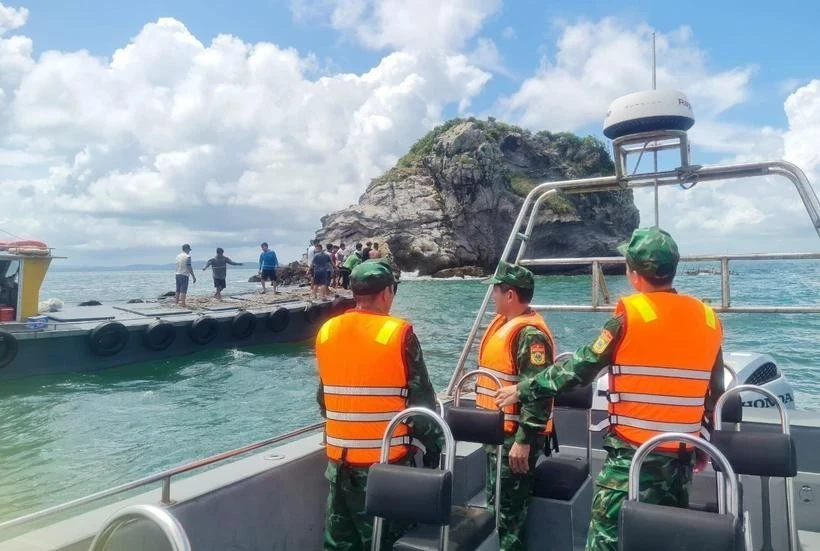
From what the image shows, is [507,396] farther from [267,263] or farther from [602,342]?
[267,263]

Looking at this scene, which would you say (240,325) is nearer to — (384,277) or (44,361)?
(44,361)

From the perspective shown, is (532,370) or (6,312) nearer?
(532,370)

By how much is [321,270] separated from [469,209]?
42.0 meters

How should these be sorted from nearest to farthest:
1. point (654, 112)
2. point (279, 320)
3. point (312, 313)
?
point (654, 112) < point (279, 320) < point (312, 313)

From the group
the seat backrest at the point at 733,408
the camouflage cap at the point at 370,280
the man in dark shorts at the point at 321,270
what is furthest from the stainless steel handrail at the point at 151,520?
the man in dark shorts at the point at 321,270

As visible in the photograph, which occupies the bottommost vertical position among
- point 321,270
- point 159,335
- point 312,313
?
point 159,335

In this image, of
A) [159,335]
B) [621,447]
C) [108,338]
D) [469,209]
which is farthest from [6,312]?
[469,209]

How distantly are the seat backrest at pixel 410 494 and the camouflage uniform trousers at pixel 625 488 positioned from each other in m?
0.65

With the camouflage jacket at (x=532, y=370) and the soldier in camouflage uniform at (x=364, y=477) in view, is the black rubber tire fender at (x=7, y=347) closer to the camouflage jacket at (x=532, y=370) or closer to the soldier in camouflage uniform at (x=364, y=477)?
the soldier in camouflage uniform at (x=364, y=477)

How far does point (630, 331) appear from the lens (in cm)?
242

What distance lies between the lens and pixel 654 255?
8.18ft

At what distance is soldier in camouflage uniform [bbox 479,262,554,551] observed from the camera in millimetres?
2949

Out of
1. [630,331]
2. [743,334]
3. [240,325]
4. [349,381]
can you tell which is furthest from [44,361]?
[743,334]

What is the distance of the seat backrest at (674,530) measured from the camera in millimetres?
1722
